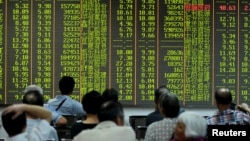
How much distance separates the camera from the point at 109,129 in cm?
307

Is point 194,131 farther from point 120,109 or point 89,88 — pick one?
point 89,88

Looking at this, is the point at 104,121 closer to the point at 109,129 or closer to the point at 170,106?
the point at 109,129

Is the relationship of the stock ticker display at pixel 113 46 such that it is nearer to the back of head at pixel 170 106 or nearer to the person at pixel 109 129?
the back of head at pixel 170 106

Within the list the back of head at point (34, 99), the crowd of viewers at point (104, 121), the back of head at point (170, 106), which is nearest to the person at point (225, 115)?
the crowd of viewers at point (104, 121)

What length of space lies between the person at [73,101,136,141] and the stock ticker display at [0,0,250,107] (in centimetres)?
365

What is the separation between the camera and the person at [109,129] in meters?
3.05

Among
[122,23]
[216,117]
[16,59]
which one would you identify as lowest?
[216,117]

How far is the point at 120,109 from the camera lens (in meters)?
3.17

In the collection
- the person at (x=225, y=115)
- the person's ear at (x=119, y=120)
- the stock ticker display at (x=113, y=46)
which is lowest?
the person at (x=225, y=115)

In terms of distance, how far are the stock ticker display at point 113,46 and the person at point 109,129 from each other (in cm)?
365

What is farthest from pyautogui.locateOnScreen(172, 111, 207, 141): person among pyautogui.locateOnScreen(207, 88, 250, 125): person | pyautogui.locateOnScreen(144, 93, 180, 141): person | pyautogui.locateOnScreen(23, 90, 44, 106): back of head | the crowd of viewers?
pyautogui.locateOnScreen(207, 88, 250, 125): person

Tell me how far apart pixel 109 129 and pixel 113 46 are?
148 inches

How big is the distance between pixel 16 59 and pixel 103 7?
1231mm

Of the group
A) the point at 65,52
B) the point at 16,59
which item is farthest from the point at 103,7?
the point at 16,59
